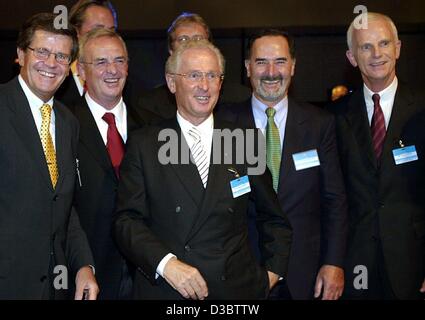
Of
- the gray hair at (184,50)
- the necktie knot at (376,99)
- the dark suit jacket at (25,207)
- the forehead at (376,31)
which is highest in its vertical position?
the forehead at (376,31)

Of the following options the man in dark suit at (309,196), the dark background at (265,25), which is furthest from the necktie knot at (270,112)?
the dark background at (265,25)

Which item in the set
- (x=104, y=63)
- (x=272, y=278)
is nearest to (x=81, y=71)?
(x=104, y=63)

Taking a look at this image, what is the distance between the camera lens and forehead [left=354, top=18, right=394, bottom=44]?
3984 mm

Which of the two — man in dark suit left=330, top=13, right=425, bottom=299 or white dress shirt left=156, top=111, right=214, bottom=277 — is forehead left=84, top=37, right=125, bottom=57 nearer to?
white dress shirt left=156, top=111, right=214, bottom=277

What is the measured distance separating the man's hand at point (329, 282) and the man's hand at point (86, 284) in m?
1.30

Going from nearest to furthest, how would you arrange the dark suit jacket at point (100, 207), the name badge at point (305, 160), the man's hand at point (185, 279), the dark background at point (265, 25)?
1. the man's hand at point (185, 279)
2. the dark suit jacket at point (100, 207)
3. the name badge at point (305, 160)
4. the dark background at point (265, 25)

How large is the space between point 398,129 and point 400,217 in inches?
20.5

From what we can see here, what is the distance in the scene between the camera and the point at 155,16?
23.3 feet

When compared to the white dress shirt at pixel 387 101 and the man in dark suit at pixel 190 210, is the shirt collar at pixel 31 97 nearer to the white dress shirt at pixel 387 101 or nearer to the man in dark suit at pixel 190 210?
the man in dark suit at pixel 190 210

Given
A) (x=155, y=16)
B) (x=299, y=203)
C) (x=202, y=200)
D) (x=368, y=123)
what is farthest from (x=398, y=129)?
(x=155, y=16)

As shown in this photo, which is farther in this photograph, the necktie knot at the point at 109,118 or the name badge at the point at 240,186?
the necktie knot at the point at 109,118

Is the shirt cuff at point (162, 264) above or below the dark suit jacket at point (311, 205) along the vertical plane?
below

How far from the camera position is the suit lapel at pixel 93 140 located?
3615 millimetres
